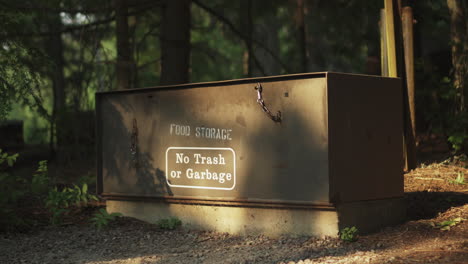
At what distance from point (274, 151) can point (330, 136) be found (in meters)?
0.71

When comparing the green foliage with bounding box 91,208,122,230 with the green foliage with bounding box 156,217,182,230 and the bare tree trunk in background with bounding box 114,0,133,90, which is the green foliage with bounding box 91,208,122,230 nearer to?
the green foliage with bounding box 156,217,182,230

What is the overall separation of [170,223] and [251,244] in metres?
1.31

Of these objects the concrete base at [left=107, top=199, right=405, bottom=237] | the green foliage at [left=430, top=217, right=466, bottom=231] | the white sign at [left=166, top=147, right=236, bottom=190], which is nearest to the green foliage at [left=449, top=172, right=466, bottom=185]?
the concrete base at [left=107, top=199, right=405, bottom=237]

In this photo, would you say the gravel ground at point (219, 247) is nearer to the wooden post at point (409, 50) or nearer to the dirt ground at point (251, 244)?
the dirt ground at point (251, 244)

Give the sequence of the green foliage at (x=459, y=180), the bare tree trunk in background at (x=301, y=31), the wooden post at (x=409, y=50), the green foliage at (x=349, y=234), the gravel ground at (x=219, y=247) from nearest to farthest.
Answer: the gravel ground at (x=219, y=247) < the green foliage at (x=349, y=234) < the green foliage at (x=459, y=180) < the wooden post at (x=409, y=50) < the bare tree trunk in background at (x=301, y=31)

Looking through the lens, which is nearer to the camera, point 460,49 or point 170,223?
point 170,223

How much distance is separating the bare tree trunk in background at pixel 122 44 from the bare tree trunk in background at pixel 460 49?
554 centimetres

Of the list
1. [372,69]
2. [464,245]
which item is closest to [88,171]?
[372,69]

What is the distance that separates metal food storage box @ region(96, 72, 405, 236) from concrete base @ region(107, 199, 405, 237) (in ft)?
0.04

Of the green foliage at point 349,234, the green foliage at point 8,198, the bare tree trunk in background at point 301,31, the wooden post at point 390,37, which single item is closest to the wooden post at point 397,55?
the wooden post at point 390,37

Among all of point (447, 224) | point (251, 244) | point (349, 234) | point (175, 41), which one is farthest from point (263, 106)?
point (175, 41)

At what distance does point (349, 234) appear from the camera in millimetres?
6176

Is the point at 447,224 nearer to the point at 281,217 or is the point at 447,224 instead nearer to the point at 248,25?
the point at 281,217

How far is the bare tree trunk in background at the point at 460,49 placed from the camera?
9.85 metres
